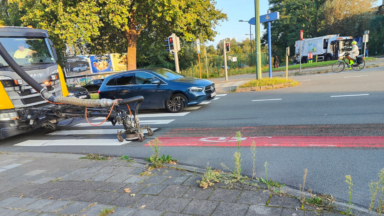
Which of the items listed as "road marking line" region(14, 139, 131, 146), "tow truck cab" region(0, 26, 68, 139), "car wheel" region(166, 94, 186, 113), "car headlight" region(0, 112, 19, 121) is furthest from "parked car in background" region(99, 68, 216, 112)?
"car headlight" region(0, 112, 19, 121)

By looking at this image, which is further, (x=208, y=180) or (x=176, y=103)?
(x=176, y=103)

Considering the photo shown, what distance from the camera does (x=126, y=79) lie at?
33.0 feet

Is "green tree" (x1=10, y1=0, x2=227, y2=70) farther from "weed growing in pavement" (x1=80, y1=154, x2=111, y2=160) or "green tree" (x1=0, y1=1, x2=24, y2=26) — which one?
"weed growing in pavement" (x1=80, y1=154, x2=111, y2=160)

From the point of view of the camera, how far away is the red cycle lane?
15.1ft

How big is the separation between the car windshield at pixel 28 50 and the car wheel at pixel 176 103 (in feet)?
14.0

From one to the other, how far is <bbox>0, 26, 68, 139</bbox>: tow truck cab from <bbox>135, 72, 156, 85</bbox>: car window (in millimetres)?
2710

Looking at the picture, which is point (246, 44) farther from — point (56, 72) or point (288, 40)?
point (56, 72)

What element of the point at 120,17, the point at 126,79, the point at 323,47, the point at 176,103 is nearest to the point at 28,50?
the point at 126,79

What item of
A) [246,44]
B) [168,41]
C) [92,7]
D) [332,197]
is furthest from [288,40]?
[332,197]

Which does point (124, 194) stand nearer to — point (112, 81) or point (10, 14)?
point (112, 81)

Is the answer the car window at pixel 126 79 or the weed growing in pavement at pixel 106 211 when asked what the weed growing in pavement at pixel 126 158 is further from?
the car window at pixel 126 79

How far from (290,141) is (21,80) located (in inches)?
294

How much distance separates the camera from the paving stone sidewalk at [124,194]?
281 cm

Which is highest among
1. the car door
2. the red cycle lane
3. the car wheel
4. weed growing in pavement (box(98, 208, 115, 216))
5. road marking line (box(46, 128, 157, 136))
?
the car door
